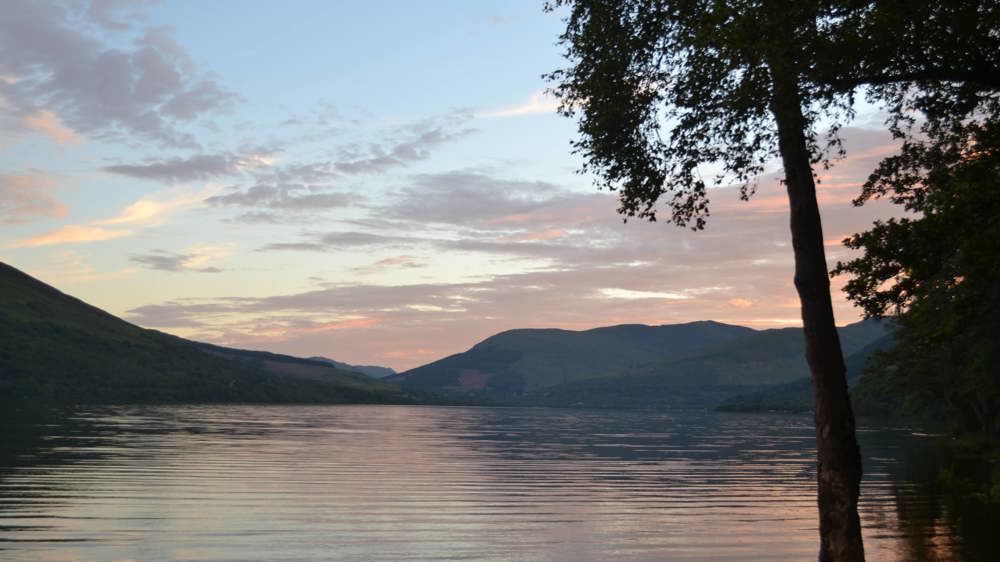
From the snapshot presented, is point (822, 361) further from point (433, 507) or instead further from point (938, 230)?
point (433, 507)

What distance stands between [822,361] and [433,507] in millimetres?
22897

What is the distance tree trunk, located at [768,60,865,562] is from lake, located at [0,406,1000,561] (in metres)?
8.92

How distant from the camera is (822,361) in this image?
18797mm

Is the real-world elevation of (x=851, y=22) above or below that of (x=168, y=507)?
above

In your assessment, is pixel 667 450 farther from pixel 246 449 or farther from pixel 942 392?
pixel 246 449

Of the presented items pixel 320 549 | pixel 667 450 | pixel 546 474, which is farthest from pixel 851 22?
pixel 667 450

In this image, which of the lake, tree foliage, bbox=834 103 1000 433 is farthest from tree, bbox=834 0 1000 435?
the lake

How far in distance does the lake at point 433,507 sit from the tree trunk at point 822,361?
351 inches

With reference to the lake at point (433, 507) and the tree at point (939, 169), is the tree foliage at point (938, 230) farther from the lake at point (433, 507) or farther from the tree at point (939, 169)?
the lake at point (433, 507)

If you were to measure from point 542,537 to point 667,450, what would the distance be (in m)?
60.8

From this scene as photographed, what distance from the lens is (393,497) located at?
135 ft

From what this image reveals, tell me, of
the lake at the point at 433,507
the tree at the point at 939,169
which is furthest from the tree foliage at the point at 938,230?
the lake at the point at 433,507

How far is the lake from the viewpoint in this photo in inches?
1067

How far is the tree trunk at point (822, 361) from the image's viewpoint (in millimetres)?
18500
